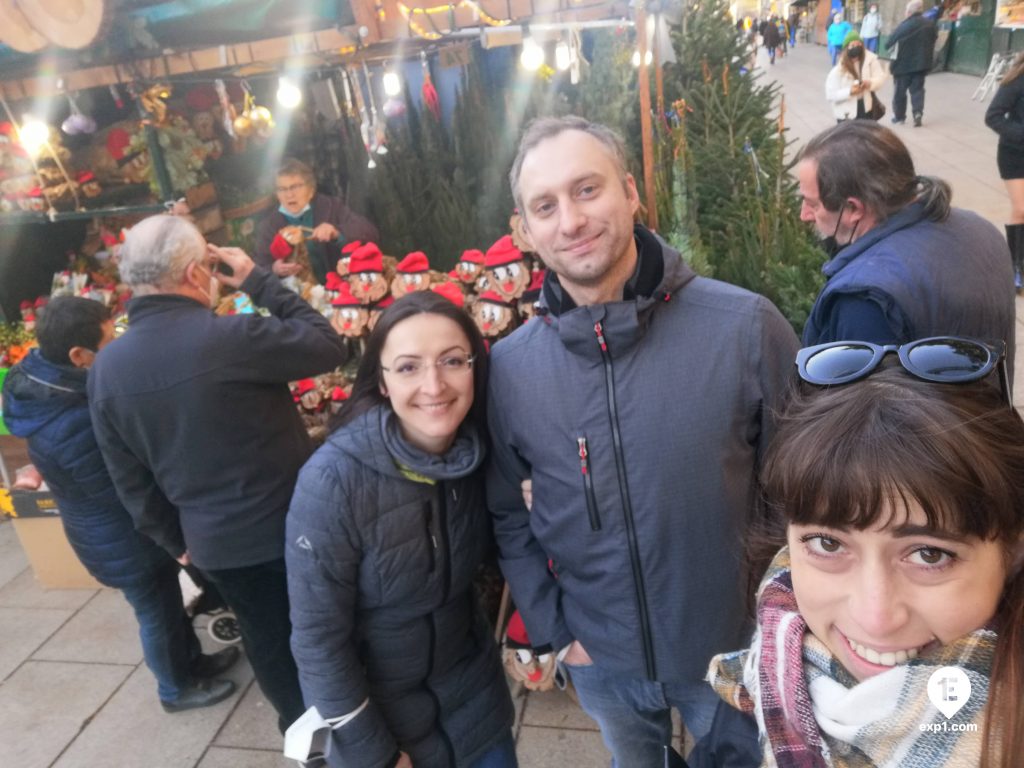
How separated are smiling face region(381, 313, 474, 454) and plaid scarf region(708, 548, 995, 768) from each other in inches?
33.8

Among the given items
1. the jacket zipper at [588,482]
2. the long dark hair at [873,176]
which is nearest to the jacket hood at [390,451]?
the jacket zipper at [588,482]

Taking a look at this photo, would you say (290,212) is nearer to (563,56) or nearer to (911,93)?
(563,56)

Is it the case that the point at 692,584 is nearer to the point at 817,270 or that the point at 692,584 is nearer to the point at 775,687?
the point at 775,687

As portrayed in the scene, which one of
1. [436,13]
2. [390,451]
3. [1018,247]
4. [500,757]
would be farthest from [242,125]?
[1018,247]

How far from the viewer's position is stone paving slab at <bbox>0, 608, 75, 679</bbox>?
11.7 ft

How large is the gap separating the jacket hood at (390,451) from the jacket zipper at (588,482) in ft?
0.94

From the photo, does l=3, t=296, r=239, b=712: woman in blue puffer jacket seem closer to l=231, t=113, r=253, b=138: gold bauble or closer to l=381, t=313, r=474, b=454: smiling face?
l=381, t=313, r=474, b=454: smiling face

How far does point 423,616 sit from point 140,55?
3.18m

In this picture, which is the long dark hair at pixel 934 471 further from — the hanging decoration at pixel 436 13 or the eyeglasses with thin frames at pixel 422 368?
the hanging decoration at pixel 436 13

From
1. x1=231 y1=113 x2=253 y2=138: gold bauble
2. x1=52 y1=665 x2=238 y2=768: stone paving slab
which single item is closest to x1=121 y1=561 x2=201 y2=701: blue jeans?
x1=52 y1=665 x2=238 y2=768: stone paving slab

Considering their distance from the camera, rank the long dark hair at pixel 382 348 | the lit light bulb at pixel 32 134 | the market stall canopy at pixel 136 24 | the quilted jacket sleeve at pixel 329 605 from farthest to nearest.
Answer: the lit light bulb at pixel 32 134 → the market stall canopy at pixel 136 24 → the long dark hair at pixel 382 348 → the quilted jacket sleeve at pixel 329 605

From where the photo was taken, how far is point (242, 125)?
429 centimetres

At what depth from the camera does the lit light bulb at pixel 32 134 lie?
13.4 feet

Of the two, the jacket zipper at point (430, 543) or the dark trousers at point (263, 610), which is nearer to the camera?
the jacket zipper at point (430, 543)
